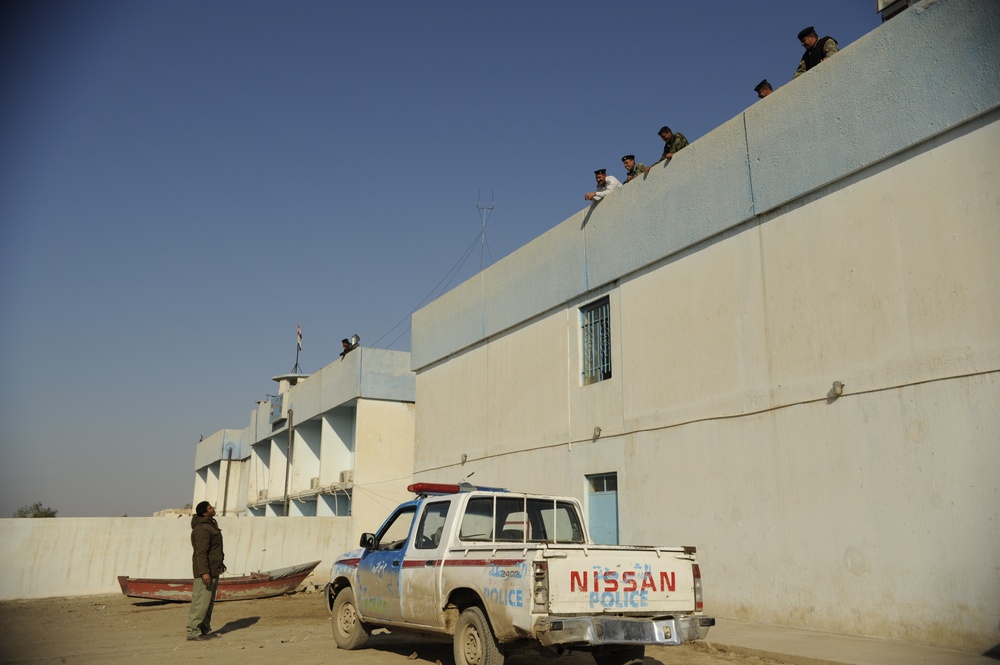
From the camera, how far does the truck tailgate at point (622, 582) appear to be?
22.9 feet

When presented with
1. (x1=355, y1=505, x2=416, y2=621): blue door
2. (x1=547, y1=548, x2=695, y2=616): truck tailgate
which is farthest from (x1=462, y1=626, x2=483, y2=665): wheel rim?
(x1=355, y1=505, x2=416, y2=621): blue door

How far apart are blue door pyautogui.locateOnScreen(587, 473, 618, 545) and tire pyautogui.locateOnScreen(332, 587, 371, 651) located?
619 centimetres

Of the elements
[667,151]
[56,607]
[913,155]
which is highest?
[667,151]

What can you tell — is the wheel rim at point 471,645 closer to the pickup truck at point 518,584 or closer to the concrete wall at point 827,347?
the pickup truck at point 518,584

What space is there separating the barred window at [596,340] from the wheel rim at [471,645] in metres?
8.86

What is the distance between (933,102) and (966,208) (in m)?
1.48

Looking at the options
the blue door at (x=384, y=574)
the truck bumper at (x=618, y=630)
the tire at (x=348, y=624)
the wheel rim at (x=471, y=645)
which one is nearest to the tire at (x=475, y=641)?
the wheel rim at (x=471, y=645)

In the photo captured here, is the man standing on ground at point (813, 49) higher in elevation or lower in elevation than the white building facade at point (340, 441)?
higher

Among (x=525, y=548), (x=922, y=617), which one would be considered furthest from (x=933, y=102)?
(x=525, y=548)

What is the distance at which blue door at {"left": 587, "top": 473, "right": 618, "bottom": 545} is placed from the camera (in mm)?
15273

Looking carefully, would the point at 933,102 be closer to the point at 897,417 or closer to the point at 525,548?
the point at 897,417

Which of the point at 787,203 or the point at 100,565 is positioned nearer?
the point at 787,203

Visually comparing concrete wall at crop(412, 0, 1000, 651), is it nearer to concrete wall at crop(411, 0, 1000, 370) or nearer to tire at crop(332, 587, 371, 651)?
concrete wall at crop(411, 0, 1000, 370)

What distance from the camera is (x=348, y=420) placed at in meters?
34.6
